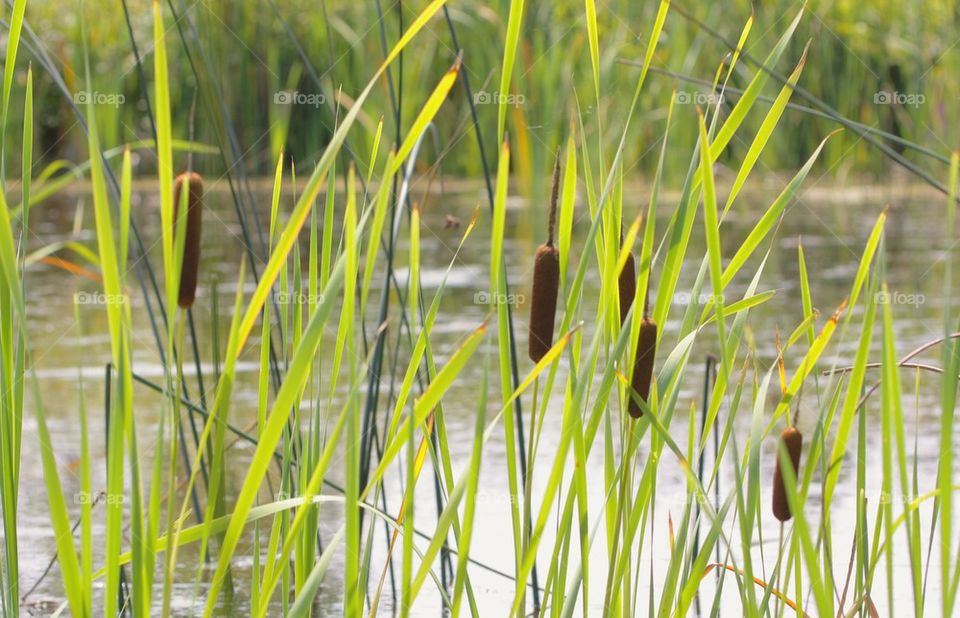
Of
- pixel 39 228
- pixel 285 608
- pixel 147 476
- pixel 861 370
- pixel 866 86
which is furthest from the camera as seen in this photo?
pixel 866 86

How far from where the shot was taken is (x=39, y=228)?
4906mm

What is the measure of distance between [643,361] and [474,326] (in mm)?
2035

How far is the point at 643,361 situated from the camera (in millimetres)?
1058

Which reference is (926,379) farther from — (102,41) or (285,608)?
(102,41)

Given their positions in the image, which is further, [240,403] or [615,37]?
[615,37]

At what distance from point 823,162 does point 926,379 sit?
352 cm

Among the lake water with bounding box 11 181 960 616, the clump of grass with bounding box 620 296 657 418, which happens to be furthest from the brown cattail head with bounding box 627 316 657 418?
the lake water with bounding box 11 181 960 616

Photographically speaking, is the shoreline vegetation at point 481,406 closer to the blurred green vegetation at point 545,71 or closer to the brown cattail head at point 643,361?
the brown cattail head at point 643,361

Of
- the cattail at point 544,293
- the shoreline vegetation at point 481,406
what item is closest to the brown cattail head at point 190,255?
the shoreline vegetation at point 481,406

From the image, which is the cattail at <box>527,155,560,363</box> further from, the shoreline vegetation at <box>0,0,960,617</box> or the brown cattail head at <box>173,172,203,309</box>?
the brown cattail head at <box>173,172,203,309</box>

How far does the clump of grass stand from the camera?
1.05 meters

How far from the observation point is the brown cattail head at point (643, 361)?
1051mm

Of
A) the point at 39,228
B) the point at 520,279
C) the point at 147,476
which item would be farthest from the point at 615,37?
the point at 147,476

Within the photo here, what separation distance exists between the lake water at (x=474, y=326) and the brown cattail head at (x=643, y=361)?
0.14 meters
